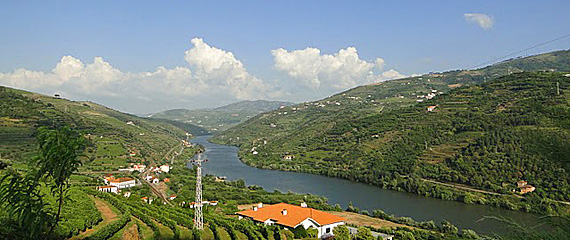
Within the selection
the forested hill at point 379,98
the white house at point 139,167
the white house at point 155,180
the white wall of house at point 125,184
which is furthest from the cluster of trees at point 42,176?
the forested hill at point 379,98

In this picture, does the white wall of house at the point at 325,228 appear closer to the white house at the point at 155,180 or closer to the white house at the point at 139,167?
the white house at the point at 155,180

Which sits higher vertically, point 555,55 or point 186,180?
point 555,55

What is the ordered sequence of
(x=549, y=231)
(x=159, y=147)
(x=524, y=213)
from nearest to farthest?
(x=549, y=231)
(x=524, y=213)
(x=159, y=147)

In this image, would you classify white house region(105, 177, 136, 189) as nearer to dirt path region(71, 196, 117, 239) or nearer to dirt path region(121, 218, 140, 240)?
dirt path region(71, 196, 117, 239)

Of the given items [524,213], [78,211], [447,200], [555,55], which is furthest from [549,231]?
[555,55]

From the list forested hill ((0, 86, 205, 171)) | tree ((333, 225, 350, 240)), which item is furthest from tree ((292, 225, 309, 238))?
forested hill ((0, 86, 205, 171))

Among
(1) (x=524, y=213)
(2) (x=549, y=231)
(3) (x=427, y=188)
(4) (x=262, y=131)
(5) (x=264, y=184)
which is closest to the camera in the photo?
(2) (x=549, y=231)

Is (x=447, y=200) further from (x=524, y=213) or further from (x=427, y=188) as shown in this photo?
(x=524, y=213)
